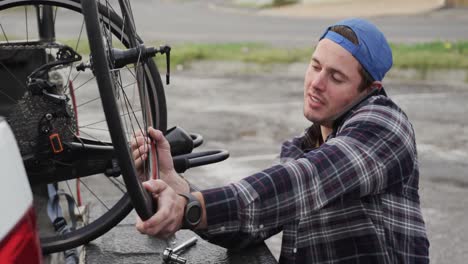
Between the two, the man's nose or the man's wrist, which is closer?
the man's wrist

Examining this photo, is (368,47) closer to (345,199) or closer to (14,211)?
(345,199)

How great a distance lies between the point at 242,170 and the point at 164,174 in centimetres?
339

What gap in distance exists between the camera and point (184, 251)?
3.01 meters

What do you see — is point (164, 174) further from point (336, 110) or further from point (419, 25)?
point (419, 25)

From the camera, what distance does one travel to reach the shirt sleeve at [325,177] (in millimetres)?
2004

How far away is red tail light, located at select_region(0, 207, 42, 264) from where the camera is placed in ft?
4.50

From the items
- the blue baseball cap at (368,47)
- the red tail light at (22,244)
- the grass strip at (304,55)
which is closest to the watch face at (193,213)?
the red tail light at (22,244)

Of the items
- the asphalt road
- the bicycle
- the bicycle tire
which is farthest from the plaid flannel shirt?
the asphalt road

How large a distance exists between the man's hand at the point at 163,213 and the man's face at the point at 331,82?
0.67m

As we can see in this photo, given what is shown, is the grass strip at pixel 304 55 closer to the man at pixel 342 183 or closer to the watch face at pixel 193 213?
the man at pixel 342 183

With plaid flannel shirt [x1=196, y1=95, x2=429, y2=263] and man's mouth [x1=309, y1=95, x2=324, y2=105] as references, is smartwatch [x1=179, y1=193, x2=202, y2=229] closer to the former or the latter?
plaid flannel shirt [x1=196, y1=95, x2=429, y2=263]

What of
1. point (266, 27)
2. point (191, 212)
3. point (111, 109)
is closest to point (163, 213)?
point (191, 212)

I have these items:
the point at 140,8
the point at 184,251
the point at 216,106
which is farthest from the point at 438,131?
the point at 140,8

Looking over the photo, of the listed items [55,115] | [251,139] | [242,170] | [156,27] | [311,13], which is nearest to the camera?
[55,115]
